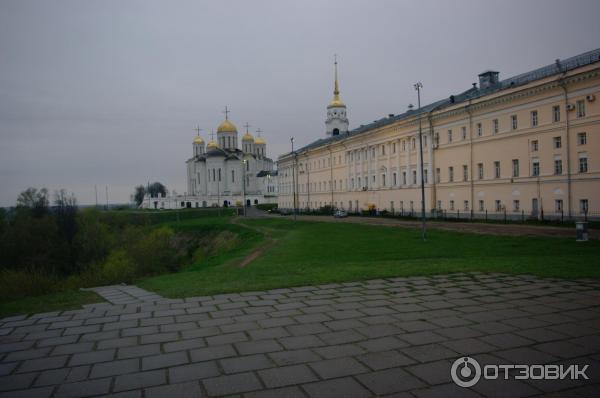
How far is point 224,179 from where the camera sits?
11525 cm

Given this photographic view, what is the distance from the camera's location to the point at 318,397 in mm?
4879

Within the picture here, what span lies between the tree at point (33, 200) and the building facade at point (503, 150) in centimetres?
3896

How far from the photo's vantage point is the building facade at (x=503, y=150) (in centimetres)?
3180

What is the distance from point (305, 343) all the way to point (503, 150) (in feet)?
119

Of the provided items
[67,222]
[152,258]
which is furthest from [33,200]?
[152,258]

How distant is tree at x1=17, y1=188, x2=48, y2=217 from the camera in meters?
56.2

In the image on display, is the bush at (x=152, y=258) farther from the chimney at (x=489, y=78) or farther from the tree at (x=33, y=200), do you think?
the chimney at (x=489, y=78)

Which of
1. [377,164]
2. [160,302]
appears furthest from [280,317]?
[377,164]

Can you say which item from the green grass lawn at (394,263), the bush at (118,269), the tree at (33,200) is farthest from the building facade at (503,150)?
the tree at (33,200)

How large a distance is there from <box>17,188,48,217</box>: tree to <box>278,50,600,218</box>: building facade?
38956 mm

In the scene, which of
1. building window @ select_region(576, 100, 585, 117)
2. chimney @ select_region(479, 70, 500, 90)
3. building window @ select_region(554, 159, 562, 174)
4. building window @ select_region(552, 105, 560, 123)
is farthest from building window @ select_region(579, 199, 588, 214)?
chimney @ select_region(479, 70, 500, 90)

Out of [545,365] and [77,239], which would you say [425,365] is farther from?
[77,239]

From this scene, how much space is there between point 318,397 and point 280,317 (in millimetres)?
3241

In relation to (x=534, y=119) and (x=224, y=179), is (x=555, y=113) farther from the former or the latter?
(x=224, y=179)
